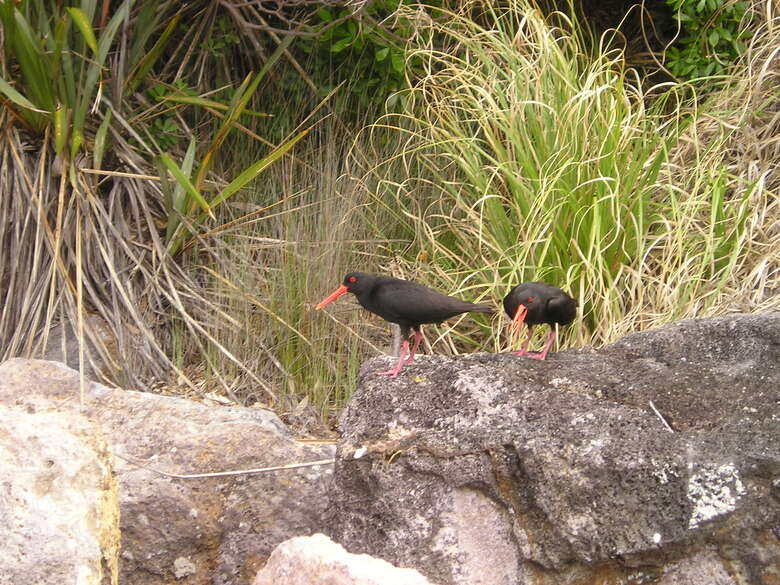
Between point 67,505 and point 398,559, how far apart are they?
2.54 ft

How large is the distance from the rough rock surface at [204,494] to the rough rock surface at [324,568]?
91cm

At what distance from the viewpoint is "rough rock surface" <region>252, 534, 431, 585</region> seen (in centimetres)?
189

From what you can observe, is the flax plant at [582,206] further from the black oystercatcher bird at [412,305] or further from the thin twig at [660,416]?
the thin twig at [660,416]

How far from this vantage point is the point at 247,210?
5211 mm

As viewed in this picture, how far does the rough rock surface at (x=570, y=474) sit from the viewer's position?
2260 millimetres

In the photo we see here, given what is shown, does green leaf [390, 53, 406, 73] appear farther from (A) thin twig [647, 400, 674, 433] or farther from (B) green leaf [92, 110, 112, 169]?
(A) thin twig [647, 400, 674, 433]

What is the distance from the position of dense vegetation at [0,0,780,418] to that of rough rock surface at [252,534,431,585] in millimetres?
2229

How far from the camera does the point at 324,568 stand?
194cm

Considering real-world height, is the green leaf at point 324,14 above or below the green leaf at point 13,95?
above

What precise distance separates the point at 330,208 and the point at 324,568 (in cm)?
317

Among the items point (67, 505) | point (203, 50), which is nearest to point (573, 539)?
point (67, 505)

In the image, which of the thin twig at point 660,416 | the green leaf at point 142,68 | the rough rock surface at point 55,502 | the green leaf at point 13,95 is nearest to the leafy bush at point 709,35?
the green leaf at point 142,68

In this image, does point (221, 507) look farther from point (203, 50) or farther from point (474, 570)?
point (203, 50)

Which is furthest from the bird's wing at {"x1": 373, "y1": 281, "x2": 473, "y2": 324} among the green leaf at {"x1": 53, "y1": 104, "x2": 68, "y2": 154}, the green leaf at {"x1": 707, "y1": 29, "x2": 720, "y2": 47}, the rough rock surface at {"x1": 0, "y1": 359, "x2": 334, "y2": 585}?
the green leaf at {"x1": 707, "y1": 29, "x2": 720, "y2": 47}
